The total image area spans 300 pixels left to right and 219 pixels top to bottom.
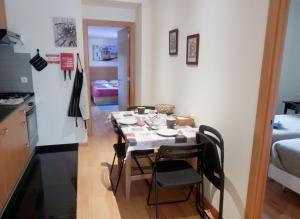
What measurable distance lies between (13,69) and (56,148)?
1.31m

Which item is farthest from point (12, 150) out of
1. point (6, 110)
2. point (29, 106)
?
point (29, 106)

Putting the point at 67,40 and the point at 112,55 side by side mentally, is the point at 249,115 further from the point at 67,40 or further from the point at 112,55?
the point at 112,55

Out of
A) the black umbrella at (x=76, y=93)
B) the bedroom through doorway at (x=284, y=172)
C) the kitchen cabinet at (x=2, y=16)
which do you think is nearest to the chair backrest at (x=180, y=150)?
the bedroom through doorway at (x=284, y=172)

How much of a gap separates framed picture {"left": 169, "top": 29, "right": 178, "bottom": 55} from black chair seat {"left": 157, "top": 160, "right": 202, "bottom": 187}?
1.48 metres

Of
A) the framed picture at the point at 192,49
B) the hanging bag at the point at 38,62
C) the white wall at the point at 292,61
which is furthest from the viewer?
the white wall at the point at 292,61

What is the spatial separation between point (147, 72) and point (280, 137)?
2.24 meters

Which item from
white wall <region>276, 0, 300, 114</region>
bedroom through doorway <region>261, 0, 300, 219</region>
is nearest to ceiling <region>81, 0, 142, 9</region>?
bedroom through doorway <region>261, 0, 300, 219</region>

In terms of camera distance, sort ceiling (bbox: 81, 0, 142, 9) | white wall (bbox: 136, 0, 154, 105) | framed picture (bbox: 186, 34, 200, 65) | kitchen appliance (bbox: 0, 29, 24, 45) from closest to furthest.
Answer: framed picture (bbox: 186, 34, 200, 65), kitchen appliance (bbox: 0, 29, 24, 45), ceiling (bbox: 81, 0, 142, 9), white wall (bbox: 136, 0, 154, 105)

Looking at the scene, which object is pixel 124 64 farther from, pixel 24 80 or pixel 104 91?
pixel 104 91

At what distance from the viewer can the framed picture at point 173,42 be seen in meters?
2.92

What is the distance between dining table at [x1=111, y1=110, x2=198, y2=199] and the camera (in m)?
1.98

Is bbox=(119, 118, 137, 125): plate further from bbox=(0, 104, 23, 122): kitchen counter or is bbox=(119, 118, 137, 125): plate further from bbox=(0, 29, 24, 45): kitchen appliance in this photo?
bbox=(0, 29, 24, 45): kitchen appliance

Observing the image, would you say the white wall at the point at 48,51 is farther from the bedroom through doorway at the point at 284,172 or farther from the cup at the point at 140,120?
the bedroom through doorway at the point at 284,172

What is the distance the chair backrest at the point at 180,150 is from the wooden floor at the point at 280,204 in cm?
100
